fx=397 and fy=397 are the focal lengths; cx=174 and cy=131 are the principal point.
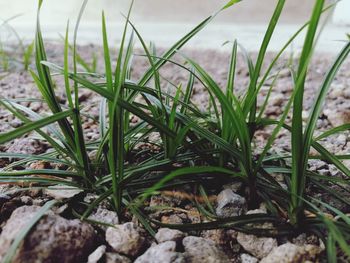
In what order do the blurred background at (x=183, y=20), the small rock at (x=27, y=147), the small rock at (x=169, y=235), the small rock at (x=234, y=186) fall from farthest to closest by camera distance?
the blurred background at (x=183, y=20) < the small rock at (x=27, y=147) < the small rock at (x=234, y=186) < the small rock at (x=169, y=235)

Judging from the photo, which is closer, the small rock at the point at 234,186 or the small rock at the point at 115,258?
the small rock at the point at 115,258

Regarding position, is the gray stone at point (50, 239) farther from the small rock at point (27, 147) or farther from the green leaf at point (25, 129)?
the small rock at point (27, 147)

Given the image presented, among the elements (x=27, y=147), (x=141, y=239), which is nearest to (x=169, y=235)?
(x=141, y=239)

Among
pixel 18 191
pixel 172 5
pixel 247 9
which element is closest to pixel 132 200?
pixel 18 191

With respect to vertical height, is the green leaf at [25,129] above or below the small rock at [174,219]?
above

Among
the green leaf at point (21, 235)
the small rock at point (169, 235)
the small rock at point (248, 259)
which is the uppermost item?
the green leaf at point (21, 235)

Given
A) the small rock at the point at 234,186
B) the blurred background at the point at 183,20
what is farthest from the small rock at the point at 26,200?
the blurred background at the point at 183,20

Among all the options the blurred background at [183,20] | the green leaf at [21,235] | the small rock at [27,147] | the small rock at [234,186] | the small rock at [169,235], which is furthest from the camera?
the blurred background at [183,20]
